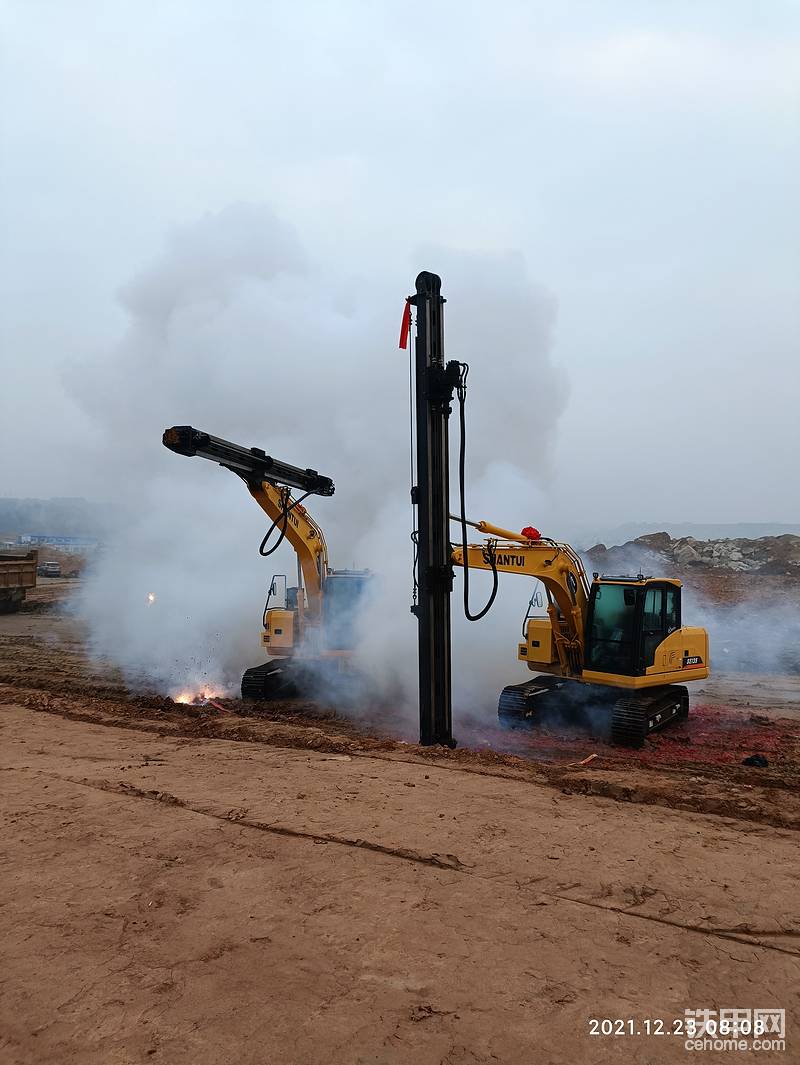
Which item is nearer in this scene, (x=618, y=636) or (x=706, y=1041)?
(x=706, y=1041)

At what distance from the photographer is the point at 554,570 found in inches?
374

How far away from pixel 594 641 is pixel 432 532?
3151mm

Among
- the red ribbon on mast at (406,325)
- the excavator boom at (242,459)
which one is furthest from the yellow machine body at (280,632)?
the red ribbon on mast at (406,325)

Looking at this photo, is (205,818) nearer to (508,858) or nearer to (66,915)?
(66,915)

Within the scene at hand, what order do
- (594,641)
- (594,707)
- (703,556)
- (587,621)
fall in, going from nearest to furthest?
(594,641)
(587,621)
(594,707)
(703,556)

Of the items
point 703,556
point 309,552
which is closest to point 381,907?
point 309,552

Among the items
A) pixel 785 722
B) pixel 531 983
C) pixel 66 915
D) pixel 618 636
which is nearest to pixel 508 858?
pixel 531 983

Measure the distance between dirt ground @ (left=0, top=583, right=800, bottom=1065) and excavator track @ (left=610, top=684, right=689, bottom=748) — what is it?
1491 mm

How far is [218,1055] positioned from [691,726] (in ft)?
29.5

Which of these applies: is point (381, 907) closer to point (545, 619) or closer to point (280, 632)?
point (545, 619)

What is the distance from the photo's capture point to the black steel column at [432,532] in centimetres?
806

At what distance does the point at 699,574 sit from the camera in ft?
87.0

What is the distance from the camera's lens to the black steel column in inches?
317

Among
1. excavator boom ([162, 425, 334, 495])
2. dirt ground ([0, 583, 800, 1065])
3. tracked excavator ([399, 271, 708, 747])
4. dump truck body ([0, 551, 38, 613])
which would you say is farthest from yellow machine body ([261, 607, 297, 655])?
dump truck body ([0, 551, 38, 613])
